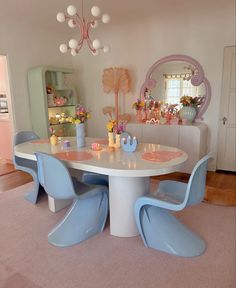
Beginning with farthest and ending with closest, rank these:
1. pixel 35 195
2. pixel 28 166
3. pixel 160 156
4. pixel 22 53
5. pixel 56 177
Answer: pixel 22 53, pixel 28 166, pixel 35 195, pixel 160 156, pixel 56 177

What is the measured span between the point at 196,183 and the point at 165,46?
305 cm

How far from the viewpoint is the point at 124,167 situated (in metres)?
1.81

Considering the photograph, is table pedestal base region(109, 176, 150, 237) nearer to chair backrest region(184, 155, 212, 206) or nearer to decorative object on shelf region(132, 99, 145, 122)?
chair backrest region(184, 155, 212, 206)

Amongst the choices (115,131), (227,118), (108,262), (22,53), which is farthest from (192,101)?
(22,53)

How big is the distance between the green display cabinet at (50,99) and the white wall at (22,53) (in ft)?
0.45

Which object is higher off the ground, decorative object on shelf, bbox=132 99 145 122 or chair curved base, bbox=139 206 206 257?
decorative object on shelf, bbox=132 99 145 122

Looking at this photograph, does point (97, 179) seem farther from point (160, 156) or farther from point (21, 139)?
point (21, 139)

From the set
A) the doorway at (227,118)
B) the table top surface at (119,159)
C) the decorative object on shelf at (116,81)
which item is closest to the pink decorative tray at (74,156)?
the table top surface at (119,159)

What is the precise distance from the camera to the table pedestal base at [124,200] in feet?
6.79

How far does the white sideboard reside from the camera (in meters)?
3.56

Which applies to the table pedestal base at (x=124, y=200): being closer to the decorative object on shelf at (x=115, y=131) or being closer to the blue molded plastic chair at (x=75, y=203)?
the blue molded plastic chair at (x=75, y=203)

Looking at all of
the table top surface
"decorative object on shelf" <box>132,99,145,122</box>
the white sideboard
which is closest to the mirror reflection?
"decorative object on shelf" <box>132,99,145,122</box>

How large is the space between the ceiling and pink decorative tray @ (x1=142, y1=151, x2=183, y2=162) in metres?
2.35

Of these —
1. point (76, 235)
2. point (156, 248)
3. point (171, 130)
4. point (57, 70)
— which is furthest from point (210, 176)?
point (57, 70)
